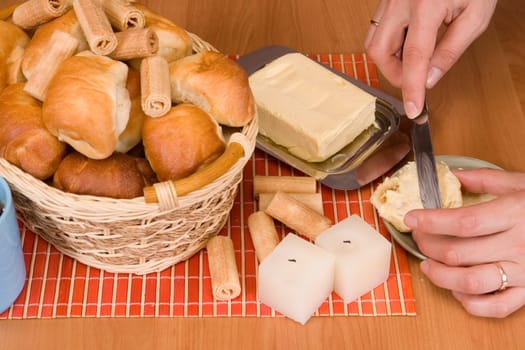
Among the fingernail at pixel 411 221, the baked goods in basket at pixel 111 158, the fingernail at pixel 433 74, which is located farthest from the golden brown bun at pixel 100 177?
the fingernail at pixel 433 74

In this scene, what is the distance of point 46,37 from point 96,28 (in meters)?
0.09

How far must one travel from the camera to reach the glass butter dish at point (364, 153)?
3.93 ft

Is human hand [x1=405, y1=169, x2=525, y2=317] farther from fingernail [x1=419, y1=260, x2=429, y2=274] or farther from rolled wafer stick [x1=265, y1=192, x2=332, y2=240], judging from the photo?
rolled wafer stick [x1=265, y1=192, x2=332, y2=240]

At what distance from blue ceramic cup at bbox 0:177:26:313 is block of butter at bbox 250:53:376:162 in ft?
1.51

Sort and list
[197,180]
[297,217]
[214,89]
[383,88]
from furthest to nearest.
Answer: [383,88] → [297,217] → [214,89] → [197,180]

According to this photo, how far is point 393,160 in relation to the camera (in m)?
1.22

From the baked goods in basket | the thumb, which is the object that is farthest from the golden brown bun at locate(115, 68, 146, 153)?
the thumb

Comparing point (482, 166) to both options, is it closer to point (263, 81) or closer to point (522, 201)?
point (522, 201)

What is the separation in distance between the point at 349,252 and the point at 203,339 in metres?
0.24

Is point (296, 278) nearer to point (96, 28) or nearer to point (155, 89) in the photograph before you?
point (155, 89)

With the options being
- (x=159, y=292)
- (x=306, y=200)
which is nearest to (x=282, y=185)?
(x=306, y=200)

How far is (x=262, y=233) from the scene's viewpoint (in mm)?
1104

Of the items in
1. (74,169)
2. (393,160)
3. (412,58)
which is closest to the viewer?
(74,169)

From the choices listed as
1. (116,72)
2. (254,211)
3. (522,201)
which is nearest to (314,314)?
(254,211)
